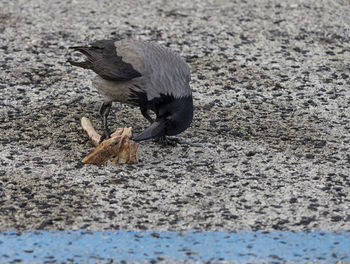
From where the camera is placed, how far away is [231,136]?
251 inches

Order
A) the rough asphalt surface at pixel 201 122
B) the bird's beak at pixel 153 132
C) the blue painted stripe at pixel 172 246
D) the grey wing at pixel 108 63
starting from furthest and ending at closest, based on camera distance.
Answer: the grey wing at pixel 108 63 → the bird's beak at pixel 153 132 → the rough asphalt surface at pixel 201 122 → the blue painted stripe at pixel 172 246

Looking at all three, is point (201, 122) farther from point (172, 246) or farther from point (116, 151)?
point (172, 246)

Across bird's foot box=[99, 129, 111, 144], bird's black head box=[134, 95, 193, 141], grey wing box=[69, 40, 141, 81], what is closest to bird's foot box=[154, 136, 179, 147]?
bird's foot box=[99, 129, 111, 144]

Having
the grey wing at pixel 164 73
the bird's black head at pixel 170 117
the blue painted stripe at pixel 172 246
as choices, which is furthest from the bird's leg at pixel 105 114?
the blue painted stripe at pixel 172 246

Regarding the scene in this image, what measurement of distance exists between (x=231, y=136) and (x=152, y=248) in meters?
2.02

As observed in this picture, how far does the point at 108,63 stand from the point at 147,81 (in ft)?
1.65

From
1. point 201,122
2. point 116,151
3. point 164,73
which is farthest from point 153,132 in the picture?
point 201,122

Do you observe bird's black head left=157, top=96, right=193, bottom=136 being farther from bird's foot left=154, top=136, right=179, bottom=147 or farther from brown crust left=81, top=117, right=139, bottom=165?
bird's foot left=154, top=136, right=179, bottom=147

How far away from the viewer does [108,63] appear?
610cm

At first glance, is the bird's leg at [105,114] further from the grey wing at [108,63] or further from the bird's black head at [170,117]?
the bird's black head at [170,117]

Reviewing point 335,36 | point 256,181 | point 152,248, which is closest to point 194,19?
point 335,36

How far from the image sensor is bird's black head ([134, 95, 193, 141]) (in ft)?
18.4

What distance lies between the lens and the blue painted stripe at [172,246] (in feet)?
14.6

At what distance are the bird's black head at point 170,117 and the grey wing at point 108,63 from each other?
1.11 ft
